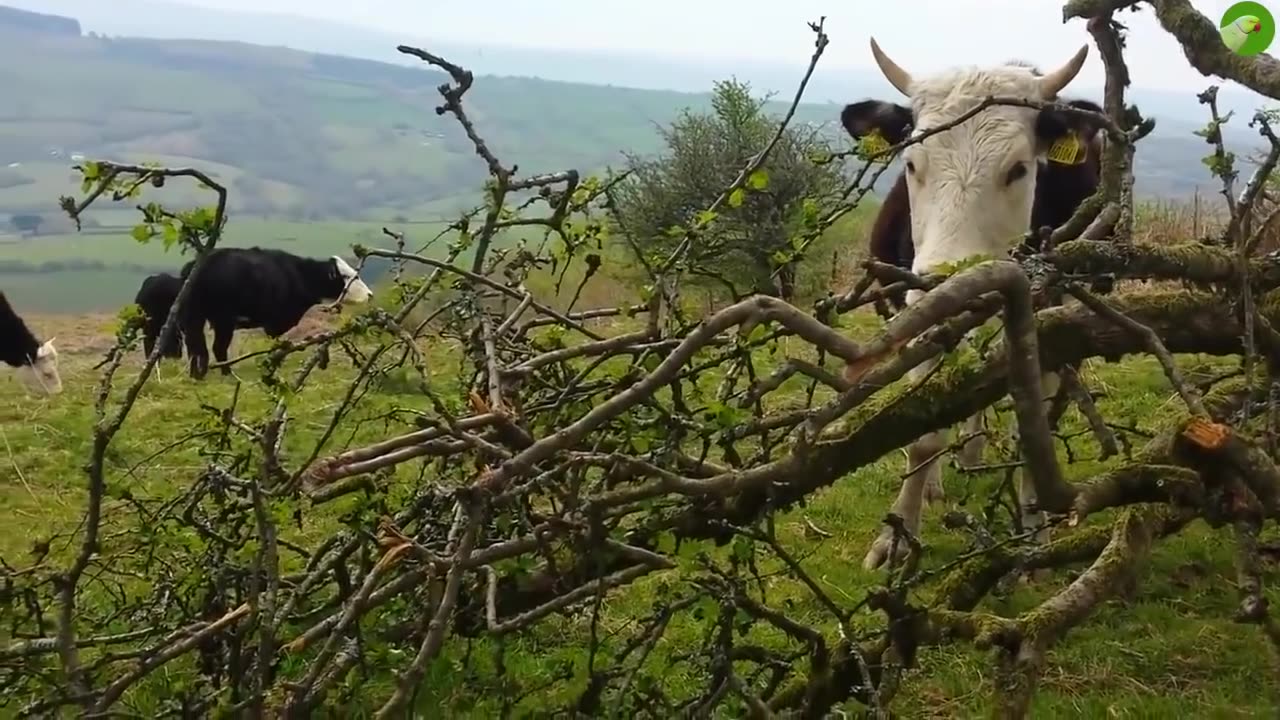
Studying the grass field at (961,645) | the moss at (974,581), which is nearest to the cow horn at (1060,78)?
the grass field at (961,645)

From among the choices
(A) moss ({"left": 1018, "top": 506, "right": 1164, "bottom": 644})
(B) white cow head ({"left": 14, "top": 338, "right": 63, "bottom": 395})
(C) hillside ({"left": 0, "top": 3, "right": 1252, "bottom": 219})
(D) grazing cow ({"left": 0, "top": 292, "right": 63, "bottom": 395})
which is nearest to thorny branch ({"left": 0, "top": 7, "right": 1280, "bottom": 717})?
(A) moss ({"left": 1018, "top": 506, "right": 1164, "bottom": 644})

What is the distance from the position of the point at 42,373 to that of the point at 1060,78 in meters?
13.3

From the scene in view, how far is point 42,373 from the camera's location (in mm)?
14289

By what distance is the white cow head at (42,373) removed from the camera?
13886 millimetres

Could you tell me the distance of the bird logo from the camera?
2.98m

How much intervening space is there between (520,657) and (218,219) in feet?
8.66

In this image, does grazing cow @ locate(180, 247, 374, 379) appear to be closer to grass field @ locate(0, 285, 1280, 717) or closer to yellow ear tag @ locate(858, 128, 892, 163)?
grass field @ locate(0, 285, 1280, 717)

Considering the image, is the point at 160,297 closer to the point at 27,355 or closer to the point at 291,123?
the point at 27,355

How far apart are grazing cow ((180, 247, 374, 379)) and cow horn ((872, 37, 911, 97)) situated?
10111 mm

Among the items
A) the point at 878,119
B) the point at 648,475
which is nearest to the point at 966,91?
the point at 878,119

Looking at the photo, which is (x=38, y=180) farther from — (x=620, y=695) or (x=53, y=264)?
(x=620, y=695)

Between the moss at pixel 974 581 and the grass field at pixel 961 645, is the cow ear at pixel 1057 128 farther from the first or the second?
the moss at pixel 974 581

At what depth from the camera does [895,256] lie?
6844mm

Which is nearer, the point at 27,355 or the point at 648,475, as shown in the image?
the point at 648,475
